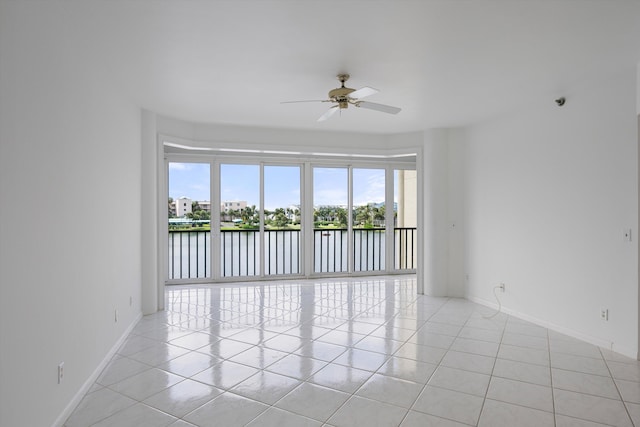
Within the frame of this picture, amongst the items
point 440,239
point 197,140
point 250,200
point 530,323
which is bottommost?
point 530,323

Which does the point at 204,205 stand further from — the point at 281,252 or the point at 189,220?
the point at 281,252

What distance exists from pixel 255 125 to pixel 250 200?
1494mm

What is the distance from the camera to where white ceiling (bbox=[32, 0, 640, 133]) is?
7.65 feet

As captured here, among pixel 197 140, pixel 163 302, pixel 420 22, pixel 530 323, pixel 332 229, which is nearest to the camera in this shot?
pixel 420 22

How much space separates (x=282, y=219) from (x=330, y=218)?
0.90 m

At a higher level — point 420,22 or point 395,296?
point 420,22

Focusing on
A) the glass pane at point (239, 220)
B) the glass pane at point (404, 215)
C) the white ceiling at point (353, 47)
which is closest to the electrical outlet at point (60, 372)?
the white ceiling at point (353, 47)

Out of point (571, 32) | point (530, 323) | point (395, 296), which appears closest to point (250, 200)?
point (395, 296)

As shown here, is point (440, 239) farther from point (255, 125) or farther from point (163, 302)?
point (163, 302)

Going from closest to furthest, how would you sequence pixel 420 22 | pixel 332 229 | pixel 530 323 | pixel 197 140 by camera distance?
pixel 420 22
pixel 530 323
pixel 197 140
pixel 332 229

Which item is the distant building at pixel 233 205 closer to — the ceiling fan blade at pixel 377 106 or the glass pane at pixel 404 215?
the glass pane at pixel 404 215

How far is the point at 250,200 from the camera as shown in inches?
263

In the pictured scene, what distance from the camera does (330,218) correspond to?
281 inches

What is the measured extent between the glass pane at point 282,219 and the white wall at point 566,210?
119 inches
